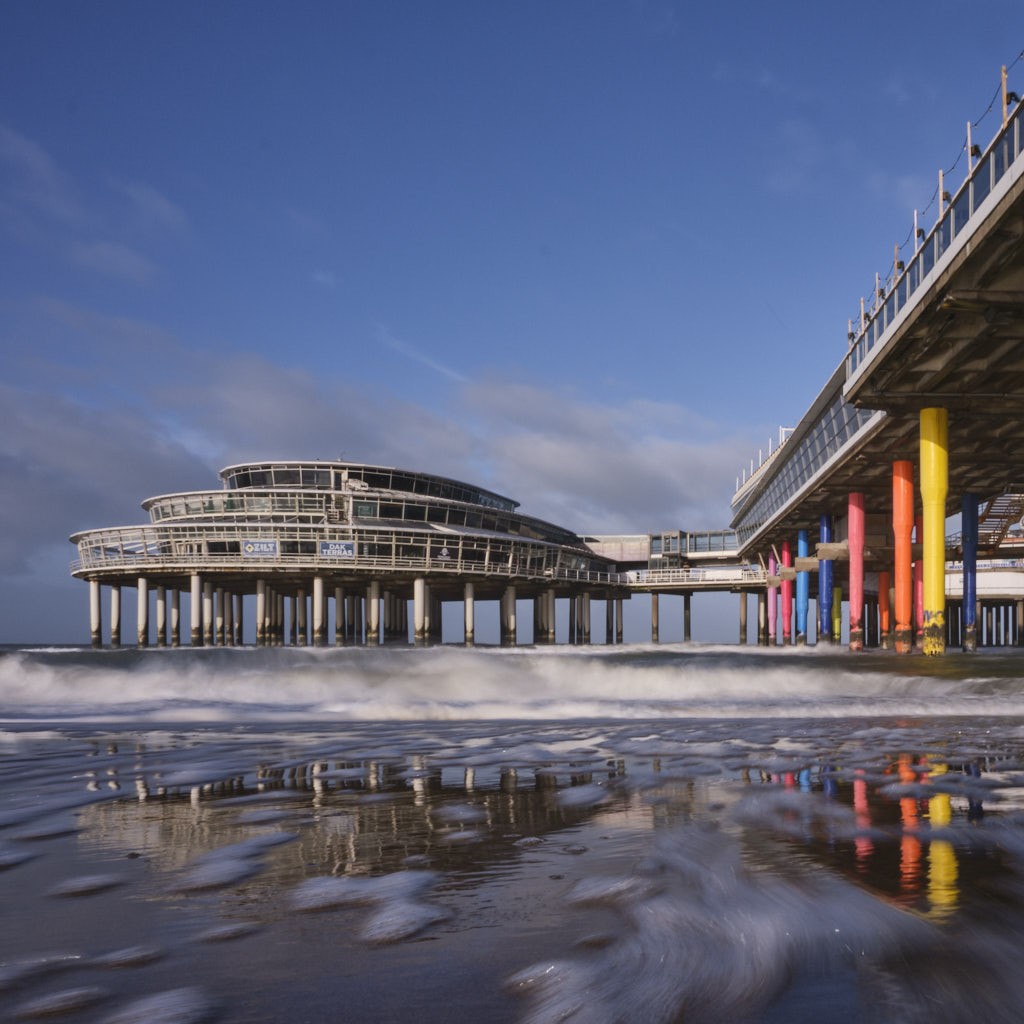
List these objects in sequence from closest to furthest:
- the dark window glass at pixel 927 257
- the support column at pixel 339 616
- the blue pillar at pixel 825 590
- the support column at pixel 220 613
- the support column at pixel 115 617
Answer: the dark window glass at pixel 927 257
the blue pillar at pixel 825 590
the support column at pixel 115 617
the support column at pixel 220 613
the support column at pixel 339 616

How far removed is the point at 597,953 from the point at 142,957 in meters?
1.13

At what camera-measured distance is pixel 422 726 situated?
28.0 ft

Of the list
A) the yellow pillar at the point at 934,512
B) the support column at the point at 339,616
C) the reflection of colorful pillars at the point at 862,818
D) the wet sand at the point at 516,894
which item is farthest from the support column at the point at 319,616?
the reflection of colorful pillars at the point at 862,818

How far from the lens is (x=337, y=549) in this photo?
168 ft

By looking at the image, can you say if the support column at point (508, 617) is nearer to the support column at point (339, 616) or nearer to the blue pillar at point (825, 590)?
the support column at point (339, 616)

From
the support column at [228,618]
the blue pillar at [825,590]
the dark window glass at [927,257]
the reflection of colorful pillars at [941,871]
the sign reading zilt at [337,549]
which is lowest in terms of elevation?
the support column at [228,618]

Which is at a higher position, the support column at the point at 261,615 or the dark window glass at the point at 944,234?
the dark window glass at the point at 944,234

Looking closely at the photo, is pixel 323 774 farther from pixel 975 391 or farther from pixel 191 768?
pixel 975 391

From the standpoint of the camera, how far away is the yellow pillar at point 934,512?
2211 cm

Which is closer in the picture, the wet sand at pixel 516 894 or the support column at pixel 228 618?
the wet sand at pixel 516 894

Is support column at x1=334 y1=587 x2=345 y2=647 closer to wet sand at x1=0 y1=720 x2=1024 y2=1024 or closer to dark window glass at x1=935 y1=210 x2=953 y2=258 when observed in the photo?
dark window glass at x1=935 y1=210 x2=953 y2=258

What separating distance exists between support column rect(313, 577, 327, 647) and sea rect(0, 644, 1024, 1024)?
47214mm

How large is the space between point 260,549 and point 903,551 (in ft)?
126

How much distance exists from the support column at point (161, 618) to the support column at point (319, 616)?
14.2 metres
